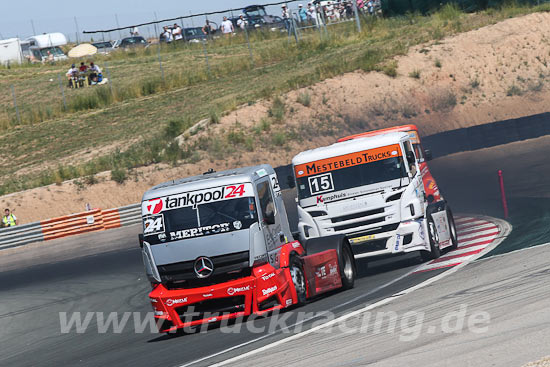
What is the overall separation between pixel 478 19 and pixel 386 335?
38.4 m

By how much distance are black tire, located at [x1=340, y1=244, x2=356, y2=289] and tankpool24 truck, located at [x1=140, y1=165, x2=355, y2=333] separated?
4.55ft

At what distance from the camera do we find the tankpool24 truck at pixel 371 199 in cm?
1531

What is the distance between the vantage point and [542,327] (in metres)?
7.73

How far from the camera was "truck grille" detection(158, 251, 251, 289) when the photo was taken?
11.9m

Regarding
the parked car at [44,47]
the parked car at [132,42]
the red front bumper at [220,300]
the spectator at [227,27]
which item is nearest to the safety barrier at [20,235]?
the red front bumper at [220,300]

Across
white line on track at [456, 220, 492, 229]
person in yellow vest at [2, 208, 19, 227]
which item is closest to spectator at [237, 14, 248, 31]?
person in yellow vest at [2, 208, 19, 227]

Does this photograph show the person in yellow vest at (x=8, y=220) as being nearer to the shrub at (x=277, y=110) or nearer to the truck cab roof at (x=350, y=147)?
the shrub at (x=277, y=110)

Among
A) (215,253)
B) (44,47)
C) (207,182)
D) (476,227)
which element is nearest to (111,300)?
(207,182)

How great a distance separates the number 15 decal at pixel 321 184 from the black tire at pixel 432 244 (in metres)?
1.93

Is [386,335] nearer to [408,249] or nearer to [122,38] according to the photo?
[408,249]

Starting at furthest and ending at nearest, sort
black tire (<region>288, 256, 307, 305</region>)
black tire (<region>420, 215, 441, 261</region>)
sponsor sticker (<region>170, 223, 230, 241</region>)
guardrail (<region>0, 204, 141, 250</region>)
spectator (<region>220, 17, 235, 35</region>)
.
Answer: spectator (<region>220, 17, 235, 35</region>) → guardrail (<region>0, 204, 141, 250</region>) → black tire (<region>420, 215, 441, 261</region>) → black tire (<region>288, 256, 307, 305</region>) → sponsor sticker (<region>170, 223, 230, 241</region>)

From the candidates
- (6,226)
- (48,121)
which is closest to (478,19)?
(48,121)

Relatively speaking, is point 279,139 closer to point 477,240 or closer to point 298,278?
point 477,240

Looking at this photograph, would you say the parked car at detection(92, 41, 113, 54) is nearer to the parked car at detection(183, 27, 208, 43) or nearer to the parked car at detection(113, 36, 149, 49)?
Answer: the parked car at detection(113, 36, 149, 49)
